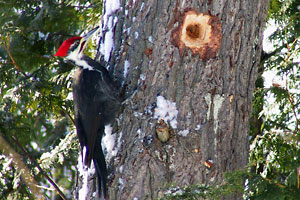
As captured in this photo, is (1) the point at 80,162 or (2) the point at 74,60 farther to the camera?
(2) the point at 74,60

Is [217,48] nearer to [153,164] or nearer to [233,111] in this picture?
[233,111]

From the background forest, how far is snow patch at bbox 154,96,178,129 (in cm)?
53

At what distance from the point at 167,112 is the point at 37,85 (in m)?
1.98

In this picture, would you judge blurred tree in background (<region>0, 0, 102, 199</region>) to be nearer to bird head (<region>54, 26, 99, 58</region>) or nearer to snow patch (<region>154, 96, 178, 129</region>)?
bird head (<region>54, 26, 99, 58</region>)

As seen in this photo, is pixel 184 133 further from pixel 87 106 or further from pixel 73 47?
pixel 73 47

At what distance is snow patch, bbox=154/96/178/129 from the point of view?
259 cm

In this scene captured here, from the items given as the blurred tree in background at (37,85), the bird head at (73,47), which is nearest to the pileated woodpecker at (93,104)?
the bird head at (73,47)

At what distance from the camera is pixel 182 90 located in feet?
8.66

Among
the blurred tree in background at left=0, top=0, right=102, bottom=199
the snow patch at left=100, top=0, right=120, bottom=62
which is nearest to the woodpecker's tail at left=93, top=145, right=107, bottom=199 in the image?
the snow patch at left=100, top=0, right=120, bottom=62

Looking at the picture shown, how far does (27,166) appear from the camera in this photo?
427 centimetres

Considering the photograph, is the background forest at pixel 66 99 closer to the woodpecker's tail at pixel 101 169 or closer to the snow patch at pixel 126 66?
the woodpecker's tail at pixel 101 169

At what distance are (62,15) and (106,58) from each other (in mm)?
2349

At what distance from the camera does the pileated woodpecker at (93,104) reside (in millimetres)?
2793

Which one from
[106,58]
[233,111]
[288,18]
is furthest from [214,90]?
[288,18]
